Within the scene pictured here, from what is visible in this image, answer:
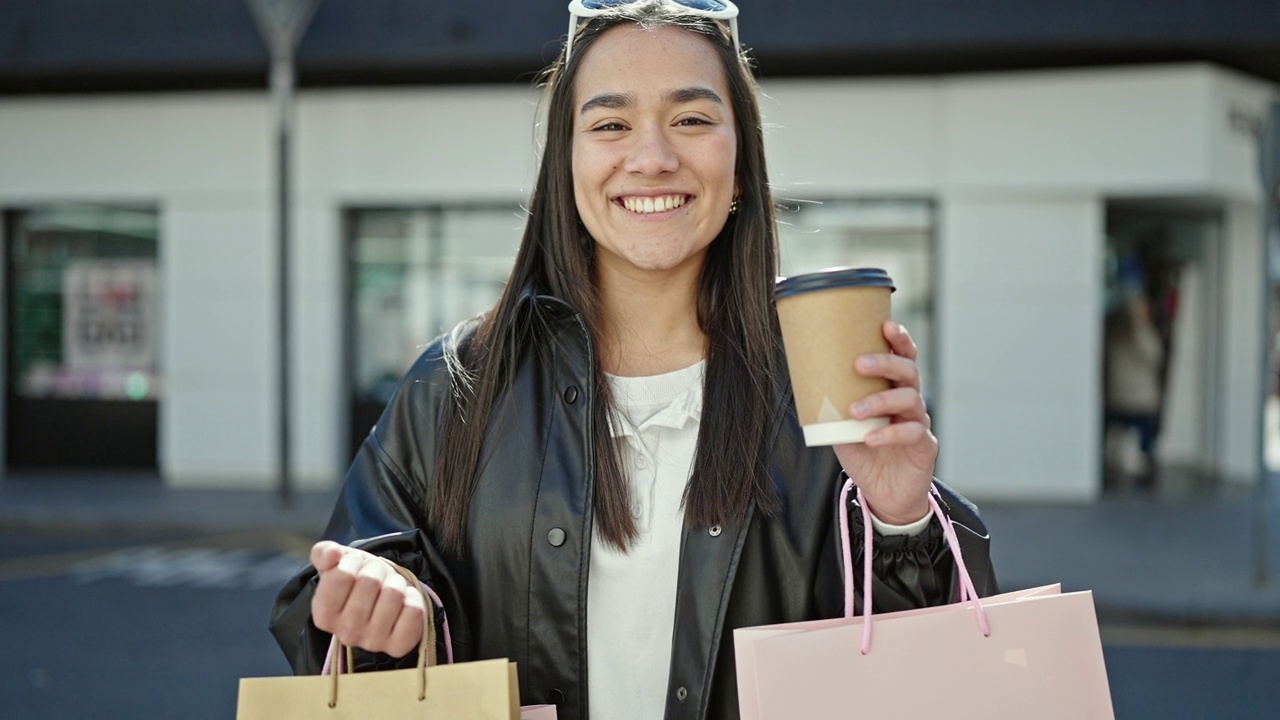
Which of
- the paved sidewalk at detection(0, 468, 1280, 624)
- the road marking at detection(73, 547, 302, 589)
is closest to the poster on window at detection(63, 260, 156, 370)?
the paved sidewalk at detection(0, 468, 1280, 624)

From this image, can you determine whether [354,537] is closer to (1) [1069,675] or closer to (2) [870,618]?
(2) [870,618]

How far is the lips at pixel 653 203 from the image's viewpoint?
190 centimetres

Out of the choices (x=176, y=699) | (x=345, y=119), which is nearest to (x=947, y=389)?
(x=345, y=119)

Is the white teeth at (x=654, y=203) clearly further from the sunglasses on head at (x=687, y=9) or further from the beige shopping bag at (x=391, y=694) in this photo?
the beige shopping bag at (x=391, y=694)

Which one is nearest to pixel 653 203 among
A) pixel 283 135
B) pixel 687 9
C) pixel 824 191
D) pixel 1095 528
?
pixel 687 9

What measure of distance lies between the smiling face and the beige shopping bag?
2.24 ft

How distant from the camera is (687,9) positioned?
6.45 feet

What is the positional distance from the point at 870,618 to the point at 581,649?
1.52 ft

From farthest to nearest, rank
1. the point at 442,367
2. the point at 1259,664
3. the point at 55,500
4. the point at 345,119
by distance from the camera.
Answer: the point at 345,119 → the point at 55,500 → the point at 1259,664 → the point at 442,367

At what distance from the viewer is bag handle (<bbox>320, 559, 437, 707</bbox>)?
1.57 m

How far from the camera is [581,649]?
184 cm

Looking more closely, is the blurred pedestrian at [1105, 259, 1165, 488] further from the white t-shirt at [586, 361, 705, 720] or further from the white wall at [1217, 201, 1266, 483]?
the white t-shirt at [586, 361, 705, 720]

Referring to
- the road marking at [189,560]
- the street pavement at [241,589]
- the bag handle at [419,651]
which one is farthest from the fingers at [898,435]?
the road marking at [189,560]

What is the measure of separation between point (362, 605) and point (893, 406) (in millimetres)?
723
